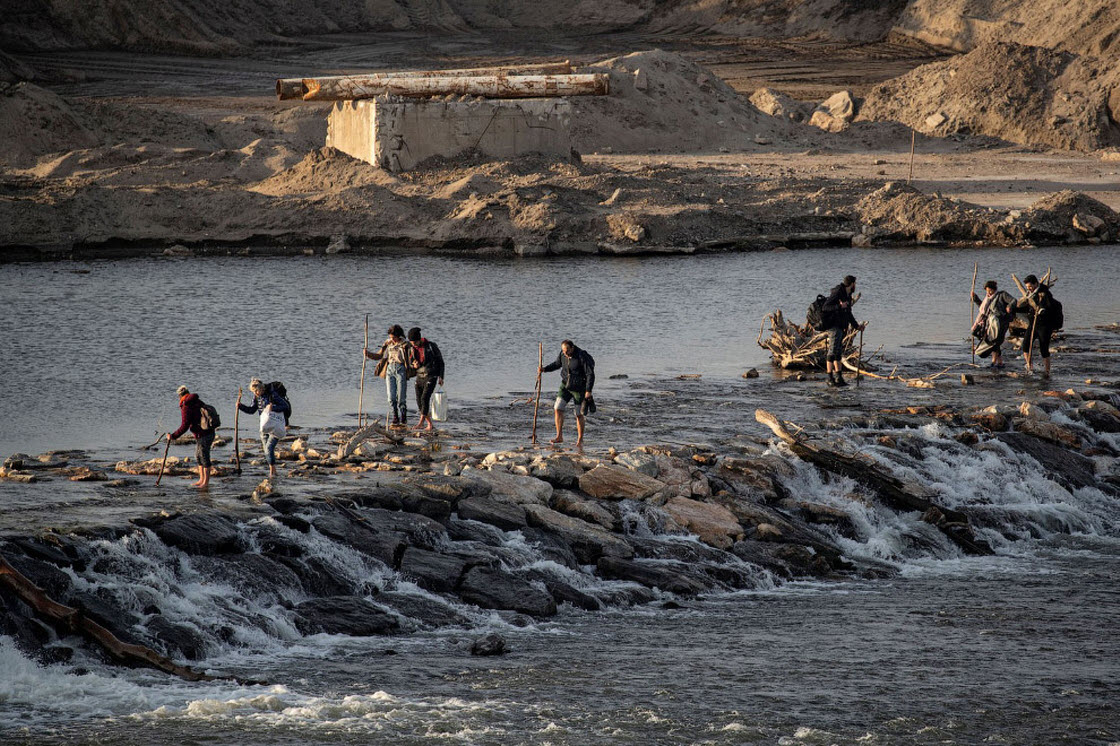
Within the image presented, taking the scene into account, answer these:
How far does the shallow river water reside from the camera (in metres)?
12.6

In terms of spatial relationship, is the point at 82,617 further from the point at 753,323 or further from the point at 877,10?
the point at 877,10

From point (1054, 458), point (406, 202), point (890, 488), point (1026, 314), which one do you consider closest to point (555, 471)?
point (890, 488)

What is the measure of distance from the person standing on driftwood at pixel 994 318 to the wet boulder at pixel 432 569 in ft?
42.6

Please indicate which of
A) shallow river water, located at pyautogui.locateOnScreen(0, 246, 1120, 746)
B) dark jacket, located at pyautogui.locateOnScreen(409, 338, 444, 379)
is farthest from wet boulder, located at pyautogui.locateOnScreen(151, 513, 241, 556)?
dark jacket, located at pyautogui.locateOnScreen(409, 338, 444, 379)

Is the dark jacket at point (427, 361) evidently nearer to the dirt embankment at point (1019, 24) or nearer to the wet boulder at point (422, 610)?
the wet boulder at point (422, 610)

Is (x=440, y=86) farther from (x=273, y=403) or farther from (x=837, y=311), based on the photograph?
(x=273, y=403)

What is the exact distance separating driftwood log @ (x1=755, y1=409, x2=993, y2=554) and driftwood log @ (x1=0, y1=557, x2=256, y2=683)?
9.71 m

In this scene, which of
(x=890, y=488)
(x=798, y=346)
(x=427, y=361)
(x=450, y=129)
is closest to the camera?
(x=890, y=488)

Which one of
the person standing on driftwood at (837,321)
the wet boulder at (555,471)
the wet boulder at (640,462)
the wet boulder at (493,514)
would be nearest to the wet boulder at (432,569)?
the wet boulder at (493,514)

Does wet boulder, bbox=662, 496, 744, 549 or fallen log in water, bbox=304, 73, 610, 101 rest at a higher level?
fallen log in water, bbox=304, 73, 610, 101

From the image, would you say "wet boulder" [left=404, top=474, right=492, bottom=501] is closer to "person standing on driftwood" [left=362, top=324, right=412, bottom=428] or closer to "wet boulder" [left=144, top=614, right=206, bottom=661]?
"person standing on driftwood" [left=362, top=324, right=412, bottom=428]

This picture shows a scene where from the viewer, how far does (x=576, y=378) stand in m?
19.7

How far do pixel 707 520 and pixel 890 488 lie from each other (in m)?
3.24

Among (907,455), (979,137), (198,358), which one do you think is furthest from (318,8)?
(907,455)
